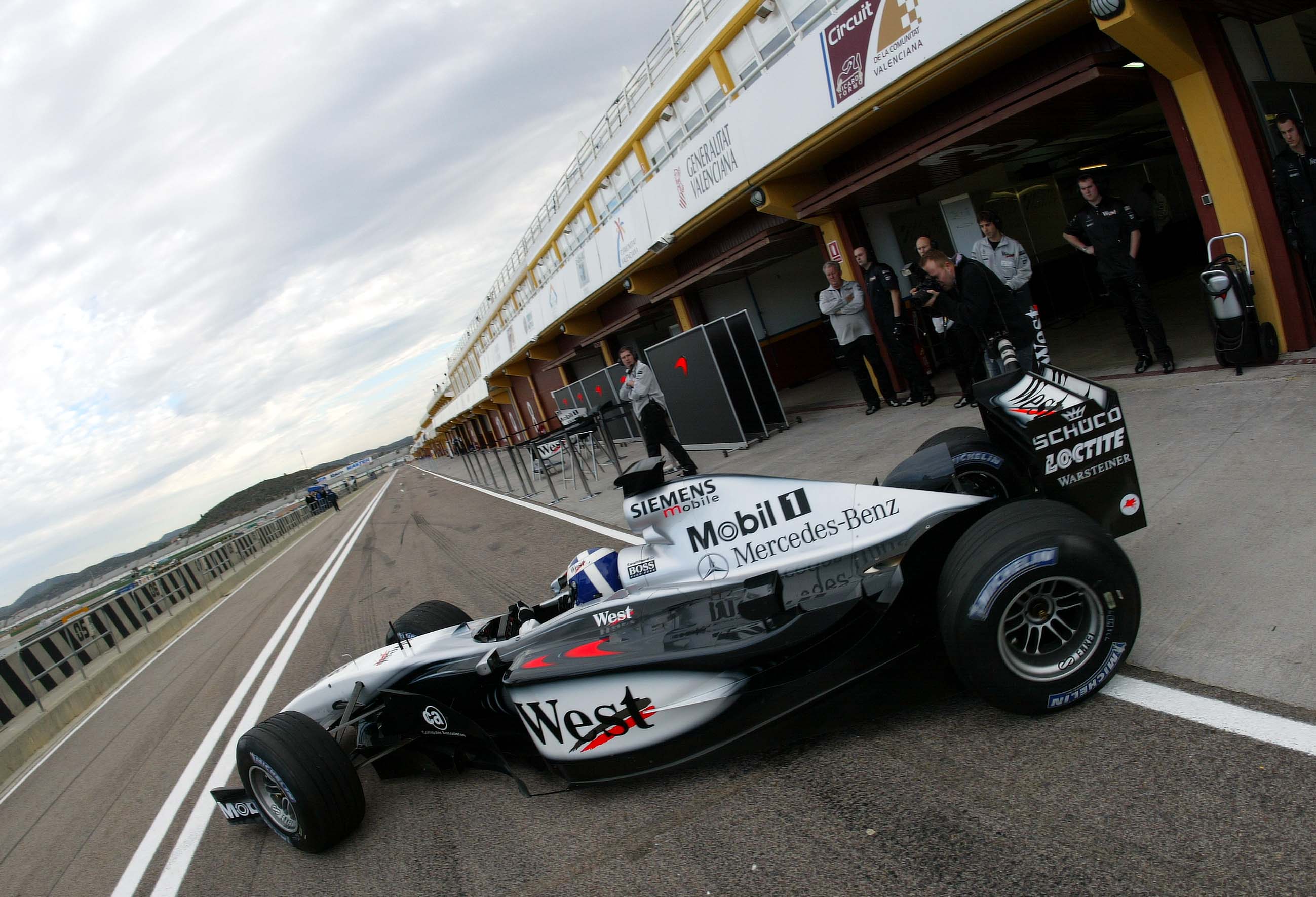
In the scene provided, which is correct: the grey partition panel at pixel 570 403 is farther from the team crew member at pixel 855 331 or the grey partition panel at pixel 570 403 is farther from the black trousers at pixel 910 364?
the black trousers at pixel 910 364

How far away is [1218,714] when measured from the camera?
2.54m

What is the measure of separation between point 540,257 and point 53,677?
58.6 feet

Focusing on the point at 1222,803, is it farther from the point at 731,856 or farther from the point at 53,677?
the point at 53,677

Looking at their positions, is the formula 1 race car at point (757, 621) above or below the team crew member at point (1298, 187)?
below

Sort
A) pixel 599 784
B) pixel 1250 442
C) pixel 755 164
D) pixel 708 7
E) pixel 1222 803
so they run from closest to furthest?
pixel 1222 803 → pixel 599 784 → pixel 1250 442 → pixel 755 164 → pixel 708 7

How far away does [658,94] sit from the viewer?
12.8m

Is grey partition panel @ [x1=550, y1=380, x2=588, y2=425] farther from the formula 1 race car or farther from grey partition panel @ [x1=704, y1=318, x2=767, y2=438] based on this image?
the formula 1 race car

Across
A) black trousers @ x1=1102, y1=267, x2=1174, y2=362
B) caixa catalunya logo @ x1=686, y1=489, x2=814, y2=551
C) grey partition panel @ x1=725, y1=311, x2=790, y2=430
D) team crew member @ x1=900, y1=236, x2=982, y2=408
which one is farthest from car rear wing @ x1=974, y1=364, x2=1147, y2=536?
grey partition panel @ x1=725, y1=311, x2=790, y2=430

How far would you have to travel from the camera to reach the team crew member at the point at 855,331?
380 inches

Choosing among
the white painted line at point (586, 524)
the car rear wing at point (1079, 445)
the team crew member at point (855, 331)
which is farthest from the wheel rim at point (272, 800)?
the team crew member at point (855, 331)

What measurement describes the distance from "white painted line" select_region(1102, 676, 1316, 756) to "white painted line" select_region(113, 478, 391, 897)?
4.64m

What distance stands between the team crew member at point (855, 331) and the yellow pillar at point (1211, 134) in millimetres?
3827

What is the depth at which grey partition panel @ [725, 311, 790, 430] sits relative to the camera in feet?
35.4

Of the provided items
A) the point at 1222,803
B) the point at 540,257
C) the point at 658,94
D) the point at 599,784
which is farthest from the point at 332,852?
the point at 540,257
